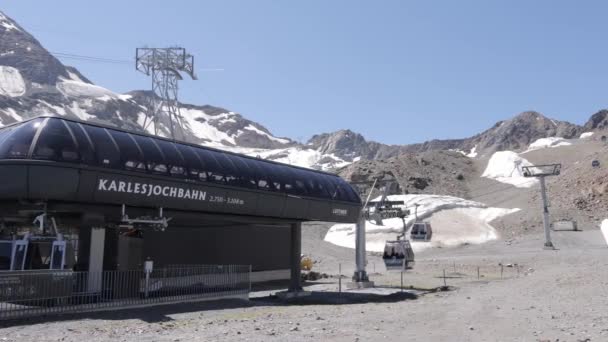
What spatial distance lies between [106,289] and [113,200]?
3197mm

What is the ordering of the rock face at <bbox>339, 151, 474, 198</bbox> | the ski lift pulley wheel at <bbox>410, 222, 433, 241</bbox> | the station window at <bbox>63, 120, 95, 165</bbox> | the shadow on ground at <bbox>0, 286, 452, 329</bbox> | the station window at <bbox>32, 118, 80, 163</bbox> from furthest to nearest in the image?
the rock face at <bbox>339, 151, 474, 198</bbox> → the ski lift pulley wheel at <bbox>410, 222, 433, 241</bbox> → the station window at <bbox>63, 120, 95, 165</bbox> → the station window at <bbox>32, 118, 80, 163</bbox> → the shadow on ground at <bbox>0, 286, 452, 329</bbox>

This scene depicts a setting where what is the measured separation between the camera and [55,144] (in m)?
19.0

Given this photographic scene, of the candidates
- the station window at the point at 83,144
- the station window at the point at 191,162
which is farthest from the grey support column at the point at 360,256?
the station window at the point at 83,144

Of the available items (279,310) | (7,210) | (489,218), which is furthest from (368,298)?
(489,218)

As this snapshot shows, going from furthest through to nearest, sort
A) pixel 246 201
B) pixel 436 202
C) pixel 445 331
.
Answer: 1. pixel 436 202
2. pixel 246 201
3. pixel 445 331

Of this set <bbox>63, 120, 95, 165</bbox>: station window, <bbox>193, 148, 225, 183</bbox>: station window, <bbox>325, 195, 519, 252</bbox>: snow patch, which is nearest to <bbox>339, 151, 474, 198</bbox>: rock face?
<bbox>325, 195, 519, 252</bbox>: snow patch

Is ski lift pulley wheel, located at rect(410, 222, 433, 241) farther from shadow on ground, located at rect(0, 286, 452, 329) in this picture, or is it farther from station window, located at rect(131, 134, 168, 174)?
station window, located at rect(131, 134, 168, 174)

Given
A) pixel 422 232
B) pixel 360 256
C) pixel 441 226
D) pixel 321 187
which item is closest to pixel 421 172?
pixel 441 226

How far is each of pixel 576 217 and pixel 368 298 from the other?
58744 mm

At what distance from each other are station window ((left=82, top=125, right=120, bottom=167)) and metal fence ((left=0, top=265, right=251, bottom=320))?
3.82 meters

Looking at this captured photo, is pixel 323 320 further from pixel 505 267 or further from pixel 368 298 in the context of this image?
pixel 505 267

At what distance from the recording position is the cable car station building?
18766 millimetres

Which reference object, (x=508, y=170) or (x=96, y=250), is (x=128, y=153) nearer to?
(x=96, y=250)

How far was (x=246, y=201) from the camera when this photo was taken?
2541 cm
